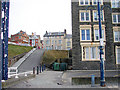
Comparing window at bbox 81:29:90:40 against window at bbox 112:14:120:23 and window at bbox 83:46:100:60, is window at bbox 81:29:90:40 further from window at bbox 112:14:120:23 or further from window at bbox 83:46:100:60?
window at bbox 112:14:120:23

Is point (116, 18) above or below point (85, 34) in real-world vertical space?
above

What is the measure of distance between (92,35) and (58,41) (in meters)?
47.0

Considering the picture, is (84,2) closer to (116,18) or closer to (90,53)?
(116,18)

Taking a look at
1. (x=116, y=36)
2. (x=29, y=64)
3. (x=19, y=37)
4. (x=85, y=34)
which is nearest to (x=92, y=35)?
(x=85, y=34)

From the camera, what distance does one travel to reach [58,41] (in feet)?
220

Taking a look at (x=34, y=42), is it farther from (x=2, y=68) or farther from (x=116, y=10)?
(x=2, y=68)

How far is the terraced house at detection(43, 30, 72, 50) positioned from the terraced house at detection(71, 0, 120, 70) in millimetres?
44902

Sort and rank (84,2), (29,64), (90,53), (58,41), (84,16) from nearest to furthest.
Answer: (90,53)
(84,16)
(84,2)
(29,64)
(58,41)

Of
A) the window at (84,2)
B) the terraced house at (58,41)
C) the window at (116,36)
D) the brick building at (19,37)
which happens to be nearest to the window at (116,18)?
the window at (116,36)

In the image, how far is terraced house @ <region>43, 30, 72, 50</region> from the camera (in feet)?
216

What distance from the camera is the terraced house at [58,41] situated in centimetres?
6569

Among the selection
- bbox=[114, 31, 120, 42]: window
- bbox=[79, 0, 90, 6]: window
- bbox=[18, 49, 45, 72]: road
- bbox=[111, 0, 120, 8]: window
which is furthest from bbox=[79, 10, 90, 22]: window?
bbox=[18, 49, 45, 72]: road

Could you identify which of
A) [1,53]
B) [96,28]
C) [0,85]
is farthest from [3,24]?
[96,28]

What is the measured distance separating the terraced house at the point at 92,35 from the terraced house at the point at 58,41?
4490 centimetres
